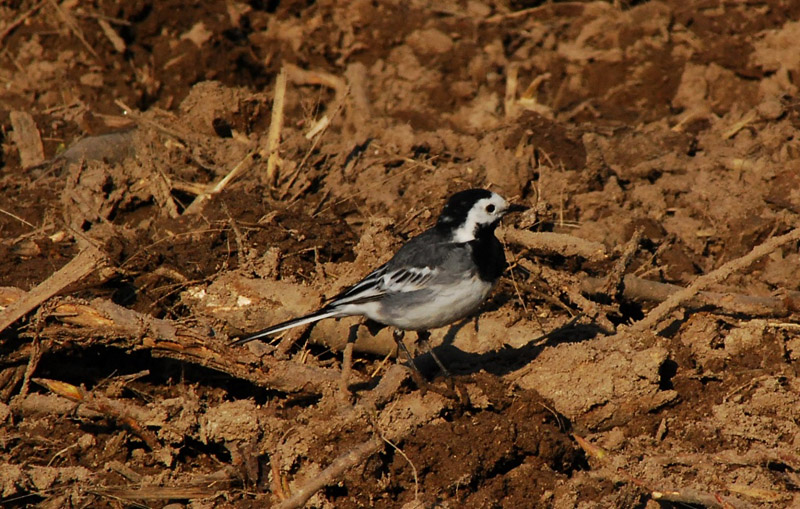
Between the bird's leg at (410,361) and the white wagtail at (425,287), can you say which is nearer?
the bird's leg at (410,361)

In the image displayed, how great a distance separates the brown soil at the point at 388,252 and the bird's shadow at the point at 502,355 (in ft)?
0.07

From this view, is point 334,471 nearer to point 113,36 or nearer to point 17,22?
point 113,36

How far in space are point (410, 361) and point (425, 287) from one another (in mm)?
467

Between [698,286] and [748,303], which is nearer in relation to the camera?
[698,286]

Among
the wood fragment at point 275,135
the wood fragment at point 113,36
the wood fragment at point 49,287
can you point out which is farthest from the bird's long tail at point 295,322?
the wood fragment at point 113,36

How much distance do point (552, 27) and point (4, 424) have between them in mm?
7337

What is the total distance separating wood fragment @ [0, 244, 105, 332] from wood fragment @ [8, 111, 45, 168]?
9.81 ft

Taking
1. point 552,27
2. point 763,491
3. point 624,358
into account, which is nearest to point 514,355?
point 624,358

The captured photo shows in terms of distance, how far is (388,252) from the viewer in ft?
20.3

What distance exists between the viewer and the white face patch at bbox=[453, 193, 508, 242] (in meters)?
5.84

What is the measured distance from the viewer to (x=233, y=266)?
6.32 meters

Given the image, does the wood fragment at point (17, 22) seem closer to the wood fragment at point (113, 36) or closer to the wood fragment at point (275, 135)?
the wood fragment at point (113, 36)

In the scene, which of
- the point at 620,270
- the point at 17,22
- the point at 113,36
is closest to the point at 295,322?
the point at 620,270

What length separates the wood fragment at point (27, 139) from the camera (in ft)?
27.0
